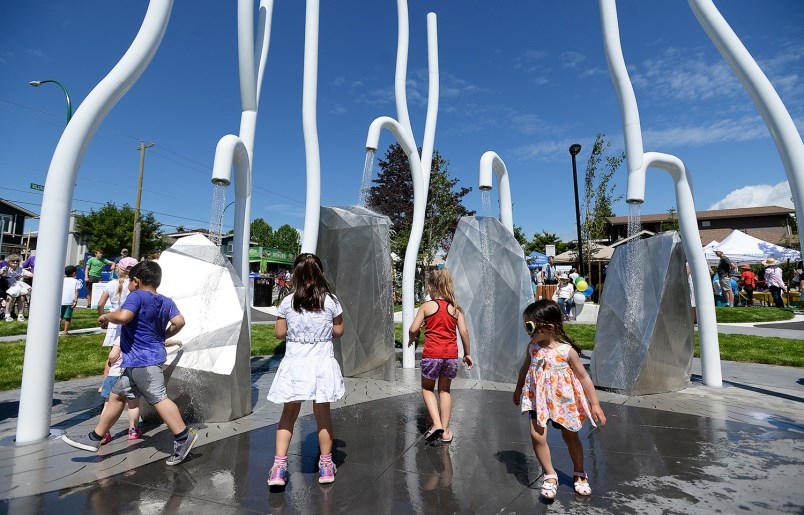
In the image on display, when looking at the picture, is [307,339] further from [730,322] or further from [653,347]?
[730,322]

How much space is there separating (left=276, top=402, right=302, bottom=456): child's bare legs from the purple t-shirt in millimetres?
1255

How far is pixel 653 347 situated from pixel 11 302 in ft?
54.7

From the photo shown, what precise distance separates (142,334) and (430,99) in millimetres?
6963

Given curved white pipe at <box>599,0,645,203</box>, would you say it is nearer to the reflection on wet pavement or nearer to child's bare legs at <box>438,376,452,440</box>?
the reflection on wet pavement

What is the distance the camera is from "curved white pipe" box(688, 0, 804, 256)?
532 centimetres

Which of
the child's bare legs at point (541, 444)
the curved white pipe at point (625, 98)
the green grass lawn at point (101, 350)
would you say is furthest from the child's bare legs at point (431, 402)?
the green grass lawn at point (101, 350)

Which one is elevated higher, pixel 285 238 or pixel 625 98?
pixel 285 238

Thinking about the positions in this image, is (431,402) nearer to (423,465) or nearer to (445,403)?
(445,403)

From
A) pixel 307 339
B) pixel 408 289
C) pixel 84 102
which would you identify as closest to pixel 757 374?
pixel 408 289

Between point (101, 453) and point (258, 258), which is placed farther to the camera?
point (258, 258)

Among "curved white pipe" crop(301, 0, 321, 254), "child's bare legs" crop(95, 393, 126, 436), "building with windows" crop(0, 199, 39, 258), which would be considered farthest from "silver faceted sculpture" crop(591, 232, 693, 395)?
"building with windows" crop(0, 199, 39, 258)

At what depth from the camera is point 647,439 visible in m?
4.52

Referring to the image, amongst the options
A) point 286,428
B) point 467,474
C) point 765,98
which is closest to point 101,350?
point 286,428

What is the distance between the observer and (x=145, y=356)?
150 inches
